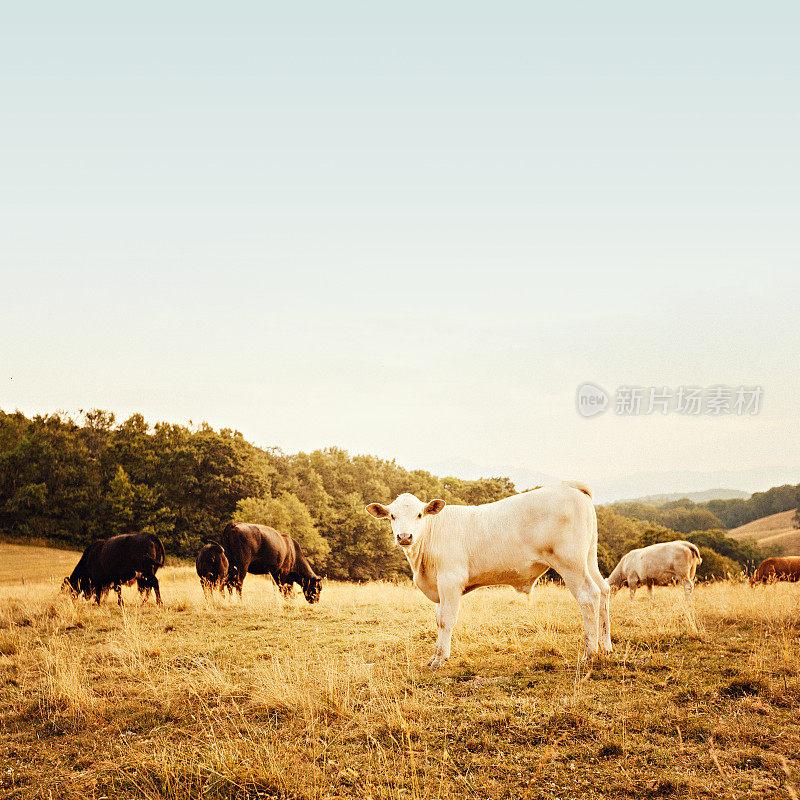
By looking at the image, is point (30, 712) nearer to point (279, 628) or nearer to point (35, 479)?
point (279, 628)

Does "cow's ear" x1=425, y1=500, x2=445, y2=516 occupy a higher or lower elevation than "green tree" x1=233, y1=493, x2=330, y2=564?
higher

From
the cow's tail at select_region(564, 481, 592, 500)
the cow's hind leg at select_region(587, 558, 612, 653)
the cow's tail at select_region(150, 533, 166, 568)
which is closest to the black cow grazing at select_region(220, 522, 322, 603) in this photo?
the cow's tail at select_region(150, 533, 166, 568)

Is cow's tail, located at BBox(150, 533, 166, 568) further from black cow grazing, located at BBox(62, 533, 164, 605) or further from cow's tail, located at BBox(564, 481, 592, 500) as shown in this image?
cow's tail, located at BBox(564, 481, 592, 500)

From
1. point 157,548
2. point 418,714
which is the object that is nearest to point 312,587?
point 157,548

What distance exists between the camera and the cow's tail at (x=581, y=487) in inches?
305

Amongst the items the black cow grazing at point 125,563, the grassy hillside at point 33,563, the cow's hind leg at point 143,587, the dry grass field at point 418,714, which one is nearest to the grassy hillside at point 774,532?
the cow's hind leg at point 143,587

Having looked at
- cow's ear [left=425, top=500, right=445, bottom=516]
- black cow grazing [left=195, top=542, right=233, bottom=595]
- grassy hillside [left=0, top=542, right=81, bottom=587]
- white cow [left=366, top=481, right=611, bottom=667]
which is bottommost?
grassy hillside [left=0, top=542, right=81, bottom=587]

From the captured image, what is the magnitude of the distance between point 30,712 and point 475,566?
5.50 m

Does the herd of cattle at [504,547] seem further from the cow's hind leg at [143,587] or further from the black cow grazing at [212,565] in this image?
the black cow grazing at [212,565]

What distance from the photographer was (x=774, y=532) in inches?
2753

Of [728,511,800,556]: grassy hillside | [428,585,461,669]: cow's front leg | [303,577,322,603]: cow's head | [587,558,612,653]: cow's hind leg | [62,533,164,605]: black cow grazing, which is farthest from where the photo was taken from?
[728,511,800,556]: grassy hillside

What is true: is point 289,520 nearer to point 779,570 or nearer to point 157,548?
point 157,548

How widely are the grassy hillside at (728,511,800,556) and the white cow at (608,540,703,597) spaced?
4631 cm

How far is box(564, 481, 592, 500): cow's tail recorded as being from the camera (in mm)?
7758
